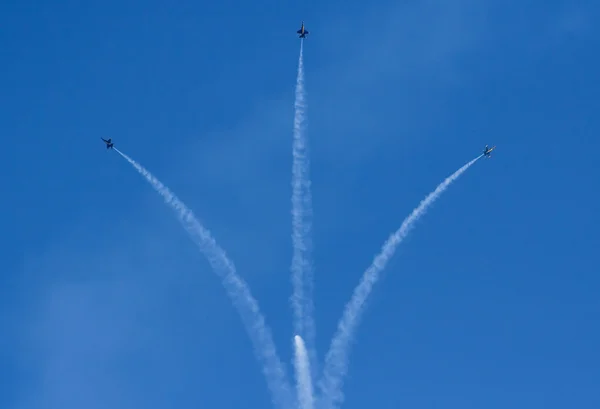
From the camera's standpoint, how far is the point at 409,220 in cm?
15638

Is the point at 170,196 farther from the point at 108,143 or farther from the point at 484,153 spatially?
the point at 484,153

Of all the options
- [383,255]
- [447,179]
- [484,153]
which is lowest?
[383,255]

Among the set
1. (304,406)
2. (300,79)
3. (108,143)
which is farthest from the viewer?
(108,143)

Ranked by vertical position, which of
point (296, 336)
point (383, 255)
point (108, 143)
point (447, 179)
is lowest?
point (296, 336)

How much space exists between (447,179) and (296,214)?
27961mm

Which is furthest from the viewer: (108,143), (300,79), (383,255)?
(108,143)

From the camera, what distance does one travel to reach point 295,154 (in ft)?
515

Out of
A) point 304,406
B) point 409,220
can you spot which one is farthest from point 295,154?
point 304,406

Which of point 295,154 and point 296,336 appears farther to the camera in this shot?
point 295,154

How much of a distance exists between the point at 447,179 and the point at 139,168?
178 feet

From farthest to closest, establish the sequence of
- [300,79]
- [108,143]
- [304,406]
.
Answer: [108,143], [300,79], [304,406]

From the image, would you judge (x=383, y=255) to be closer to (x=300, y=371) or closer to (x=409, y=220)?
(x=409, y=220)

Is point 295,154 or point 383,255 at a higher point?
point 295,154

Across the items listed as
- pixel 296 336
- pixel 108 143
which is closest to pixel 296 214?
pixel 296 336
